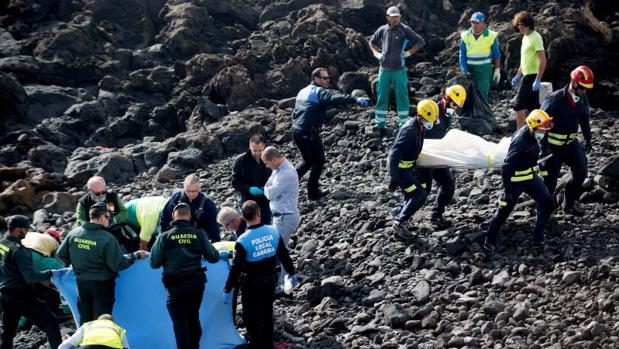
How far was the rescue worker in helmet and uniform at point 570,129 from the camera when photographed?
469 inches

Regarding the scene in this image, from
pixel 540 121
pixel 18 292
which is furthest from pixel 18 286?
pixel 540 121

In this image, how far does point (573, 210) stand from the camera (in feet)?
40.5

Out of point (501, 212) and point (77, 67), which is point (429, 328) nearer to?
point (501, 212)

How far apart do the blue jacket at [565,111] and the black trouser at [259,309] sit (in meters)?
4.80

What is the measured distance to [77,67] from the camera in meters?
21.7

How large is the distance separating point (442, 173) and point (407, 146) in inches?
33.8

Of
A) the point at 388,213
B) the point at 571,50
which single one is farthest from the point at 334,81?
the point at 388,213

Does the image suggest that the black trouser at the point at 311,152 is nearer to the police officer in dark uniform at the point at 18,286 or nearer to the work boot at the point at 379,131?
the work boot at the point at 379,131

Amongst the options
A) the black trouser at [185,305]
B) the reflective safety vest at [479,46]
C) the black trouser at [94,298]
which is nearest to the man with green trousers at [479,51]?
the reflective safety vest at [479,46]

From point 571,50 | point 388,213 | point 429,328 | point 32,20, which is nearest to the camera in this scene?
point 429,328

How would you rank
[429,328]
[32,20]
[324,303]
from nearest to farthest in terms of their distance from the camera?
[429,328], [324,303], [32,20]

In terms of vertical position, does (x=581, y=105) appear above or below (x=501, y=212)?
above

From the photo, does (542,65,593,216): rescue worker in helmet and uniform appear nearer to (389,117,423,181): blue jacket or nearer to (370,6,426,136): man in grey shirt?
(389,117,423,181): blue jacket

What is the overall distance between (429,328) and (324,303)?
1549mm
